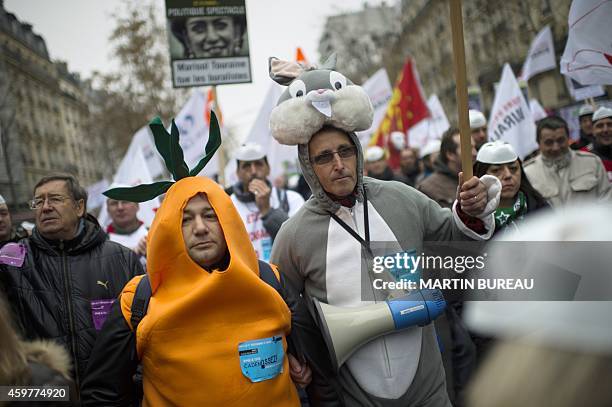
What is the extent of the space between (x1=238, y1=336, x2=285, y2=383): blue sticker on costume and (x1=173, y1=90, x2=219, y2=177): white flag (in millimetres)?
5498

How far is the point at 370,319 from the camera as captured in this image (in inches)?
87.8

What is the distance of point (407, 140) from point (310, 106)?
7.10 metres

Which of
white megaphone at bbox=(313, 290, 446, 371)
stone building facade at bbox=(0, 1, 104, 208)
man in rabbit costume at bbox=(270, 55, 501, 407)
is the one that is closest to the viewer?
white megaphone at bbox=(313, 290, 446, 371)

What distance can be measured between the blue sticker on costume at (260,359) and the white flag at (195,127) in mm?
5498

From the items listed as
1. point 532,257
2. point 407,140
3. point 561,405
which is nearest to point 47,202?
point 532,257

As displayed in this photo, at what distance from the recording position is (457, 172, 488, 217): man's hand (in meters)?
2.07

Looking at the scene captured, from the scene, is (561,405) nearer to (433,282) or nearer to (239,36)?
(433,282)

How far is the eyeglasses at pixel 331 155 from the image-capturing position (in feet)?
8.18

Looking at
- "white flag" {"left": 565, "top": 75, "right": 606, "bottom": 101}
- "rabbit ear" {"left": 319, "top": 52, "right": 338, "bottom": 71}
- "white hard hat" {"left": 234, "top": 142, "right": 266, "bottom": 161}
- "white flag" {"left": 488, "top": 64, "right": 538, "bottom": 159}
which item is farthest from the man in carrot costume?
"white flag" {"left": 565, "top": 75, "right": 606, "bottom": 101}

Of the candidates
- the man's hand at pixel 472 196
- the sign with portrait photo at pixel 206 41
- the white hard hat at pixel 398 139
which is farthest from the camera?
the white hard hat at pixel 398 139

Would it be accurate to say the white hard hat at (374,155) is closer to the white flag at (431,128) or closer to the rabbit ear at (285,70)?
the white flag at (431,128)

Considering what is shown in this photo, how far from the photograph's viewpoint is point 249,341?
2.29 m

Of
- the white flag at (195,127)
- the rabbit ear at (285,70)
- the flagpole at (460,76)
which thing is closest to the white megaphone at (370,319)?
Result: the flagpole at (460,76)

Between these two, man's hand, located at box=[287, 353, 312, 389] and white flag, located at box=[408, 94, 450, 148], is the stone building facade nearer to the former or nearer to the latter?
man's hand, located at box=[287, 353, 312, 389]
